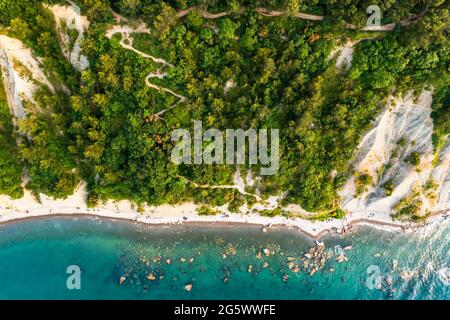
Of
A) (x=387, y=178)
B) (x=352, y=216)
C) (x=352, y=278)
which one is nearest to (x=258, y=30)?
(x=387, y=178)

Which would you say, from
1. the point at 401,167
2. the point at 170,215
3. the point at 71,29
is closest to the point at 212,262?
the point at 170,215

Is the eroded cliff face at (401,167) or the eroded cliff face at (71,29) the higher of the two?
the eroded cliff face at (71,29)

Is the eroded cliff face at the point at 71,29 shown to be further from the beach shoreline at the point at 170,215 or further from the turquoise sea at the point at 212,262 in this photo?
the turquoise sea at the point at 212,262

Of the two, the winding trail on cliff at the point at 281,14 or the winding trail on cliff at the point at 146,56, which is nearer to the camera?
the winding trail on cliff at the point at 281,14

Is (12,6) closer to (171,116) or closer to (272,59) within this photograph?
(171,116)

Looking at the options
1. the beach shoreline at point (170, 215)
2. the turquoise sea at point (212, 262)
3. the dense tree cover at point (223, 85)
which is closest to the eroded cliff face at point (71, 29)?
the dense tree cover at point (223, 85)

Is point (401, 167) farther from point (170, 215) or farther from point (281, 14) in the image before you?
point (170, 215)

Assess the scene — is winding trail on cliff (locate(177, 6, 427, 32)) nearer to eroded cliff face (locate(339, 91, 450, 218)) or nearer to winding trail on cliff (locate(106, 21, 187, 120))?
winding trail on cliff (locate(106, 21, 187, 120))
